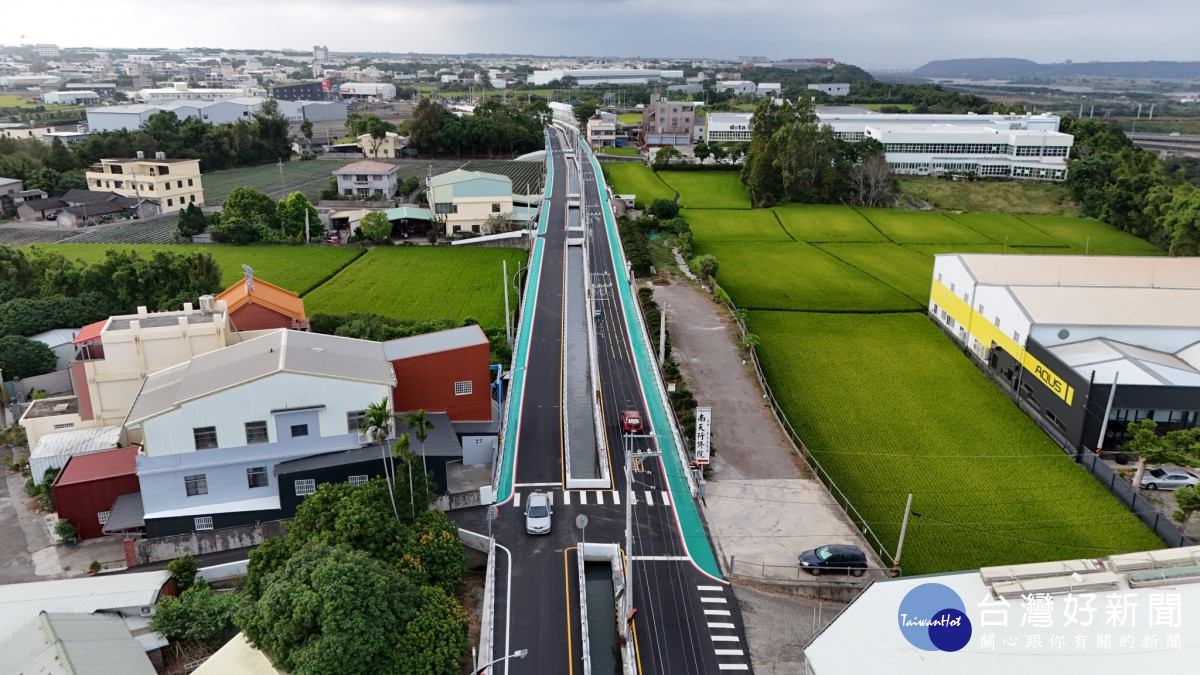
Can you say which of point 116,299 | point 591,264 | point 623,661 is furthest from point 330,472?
point 591,264

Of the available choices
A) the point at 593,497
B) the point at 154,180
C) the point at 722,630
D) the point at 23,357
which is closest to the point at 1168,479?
the point at 722,630

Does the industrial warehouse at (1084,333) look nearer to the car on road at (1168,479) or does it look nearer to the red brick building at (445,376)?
the car on road at (1168,479)

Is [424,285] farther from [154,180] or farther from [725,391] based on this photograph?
[154,180]

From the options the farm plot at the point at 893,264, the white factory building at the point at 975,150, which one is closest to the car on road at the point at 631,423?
the farm plot at the point at 893,264

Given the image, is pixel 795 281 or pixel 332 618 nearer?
pixel 332 618

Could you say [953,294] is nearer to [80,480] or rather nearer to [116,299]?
[80,480]
